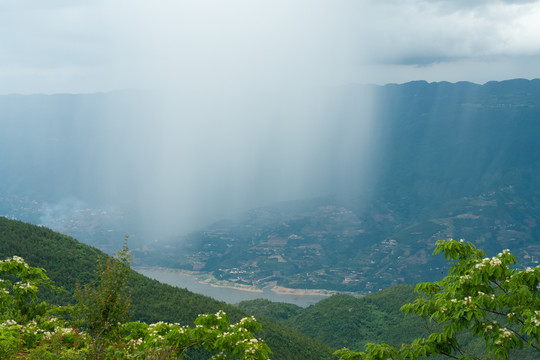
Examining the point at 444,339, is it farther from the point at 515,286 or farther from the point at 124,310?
the point at 124,310

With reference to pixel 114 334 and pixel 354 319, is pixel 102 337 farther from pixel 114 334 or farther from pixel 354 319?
pixel 354 319

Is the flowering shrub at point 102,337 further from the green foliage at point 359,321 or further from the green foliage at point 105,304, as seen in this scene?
the green foliage at point 359,321

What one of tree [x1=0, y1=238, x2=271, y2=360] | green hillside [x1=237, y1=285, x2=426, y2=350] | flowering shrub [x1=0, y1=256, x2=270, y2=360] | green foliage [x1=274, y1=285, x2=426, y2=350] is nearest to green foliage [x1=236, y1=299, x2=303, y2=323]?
green hillside [x1=237, y1=285, x2=426, y2=350]

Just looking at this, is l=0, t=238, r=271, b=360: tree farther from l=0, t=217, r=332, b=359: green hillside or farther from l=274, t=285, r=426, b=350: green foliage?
l=274, t=285, r=426, b=350: green foliage

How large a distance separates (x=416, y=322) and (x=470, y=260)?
13238cm

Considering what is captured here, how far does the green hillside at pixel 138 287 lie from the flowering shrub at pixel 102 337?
226ft

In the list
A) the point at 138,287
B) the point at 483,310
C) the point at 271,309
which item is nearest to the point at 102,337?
the point at 483,310

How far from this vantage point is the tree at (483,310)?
11038 millimetres

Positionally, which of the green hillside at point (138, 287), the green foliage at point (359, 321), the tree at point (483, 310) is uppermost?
the tree at point (483, 310)

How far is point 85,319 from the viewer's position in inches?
464

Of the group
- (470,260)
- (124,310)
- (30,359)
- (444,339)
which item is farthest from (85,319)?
(470,260)

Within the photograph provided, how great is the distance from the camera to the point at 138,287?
97812 millimetres

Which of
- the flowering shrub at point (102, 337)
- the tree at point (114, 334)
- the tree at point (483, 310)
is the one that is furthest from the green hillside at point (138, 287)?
the tree at point (483, 310)

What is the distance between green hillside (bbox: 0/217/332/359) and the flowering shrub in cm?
6880
